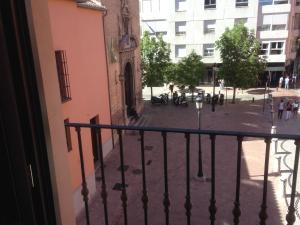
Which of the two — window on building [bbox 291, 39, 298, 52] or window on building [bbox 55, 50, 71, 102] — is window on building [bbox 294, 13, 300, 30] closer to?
window on building [bbox 291, 39, 298, 52]

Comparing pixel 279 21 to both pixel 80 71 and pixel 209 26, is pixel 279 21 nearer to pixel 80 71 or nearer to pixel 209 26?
pixel 209 26

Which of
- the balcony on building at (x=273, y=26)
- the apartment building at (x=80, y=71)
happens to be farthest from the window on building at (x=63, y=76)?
the balcony on building at (x=273, y=26)

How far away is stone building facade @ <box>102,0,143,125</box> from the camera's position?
14.2 metres

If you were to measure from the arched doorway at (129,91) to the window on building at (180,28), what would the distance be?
14.9 meters

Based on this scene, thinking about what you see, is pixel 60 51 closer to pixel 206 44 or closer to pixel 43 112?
pixel 43 112

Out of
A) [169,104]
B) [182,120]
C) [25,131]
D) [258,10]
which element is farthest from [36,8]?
[258,10]

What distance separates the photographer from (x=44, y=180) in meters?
2.03

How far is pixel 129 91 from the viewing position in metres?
19.6

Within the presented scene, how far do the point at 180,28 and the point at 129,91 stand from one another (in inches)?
601

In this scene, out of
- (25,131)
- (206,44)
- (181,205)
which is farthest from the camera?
(206,44)

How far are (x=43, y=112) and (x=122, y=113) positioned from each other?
1440cm

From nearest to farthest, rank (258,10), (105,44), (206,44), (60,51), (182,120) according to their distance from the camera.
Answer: (60,51) < (105,44) < (182,120) < (258,10) < (206,44)

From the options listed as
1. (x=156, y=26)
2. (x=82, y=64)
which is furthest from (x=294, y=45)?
(x=82, y=64)

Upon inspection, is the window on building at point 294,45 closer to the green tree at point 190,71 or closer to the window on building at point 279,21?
the window on building at point 279,21
